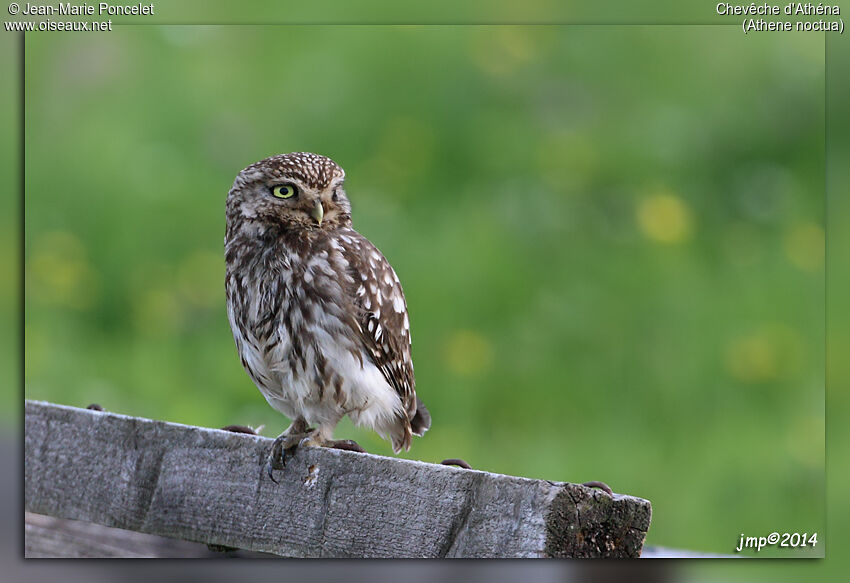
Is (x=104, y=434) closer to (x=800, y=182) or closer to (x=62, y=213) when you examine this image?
(x=62, y=213)

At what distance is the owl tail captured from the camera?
2.98 meters

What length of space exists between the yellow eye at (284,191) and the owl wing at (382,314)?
19 cm

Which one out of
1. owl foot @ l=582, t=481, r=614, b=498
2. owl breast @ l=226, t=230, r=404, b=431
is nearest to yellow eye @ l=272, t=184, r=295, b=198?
owl breast @ l=226, t=230, r=404, b=431

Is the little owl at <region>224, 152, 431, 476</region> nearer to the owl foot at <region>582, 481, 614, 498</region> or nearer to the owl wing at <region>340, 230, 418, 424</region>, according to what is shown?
the owl wing at <region>340, 230, 418, 424</region>

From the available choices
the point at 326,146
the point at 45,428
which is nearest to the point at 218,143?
the point at 326,146

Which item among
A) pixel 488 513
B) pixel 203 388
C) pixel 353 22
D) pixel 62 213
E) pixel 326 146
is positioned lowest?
pixel 488 513

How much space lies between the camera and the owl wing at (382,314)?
2803mm

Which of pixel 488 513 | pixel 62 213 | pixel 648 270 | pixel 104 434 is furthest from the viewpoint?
pixel 648 270

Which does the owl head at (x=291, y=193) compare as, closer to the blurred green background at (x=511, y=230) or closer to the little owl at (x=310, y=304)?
the little owl at (x=310, y=304)

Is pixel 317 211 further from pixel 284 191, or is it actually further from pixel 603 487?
pixel 603 487

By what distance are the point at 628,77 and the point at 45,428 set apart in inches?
77.5

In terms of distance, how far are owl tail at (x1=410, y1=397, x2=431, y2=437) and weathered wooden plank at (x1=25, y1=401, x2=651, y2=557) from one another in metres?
0.50

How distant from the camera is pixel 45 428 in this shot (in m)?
2.72

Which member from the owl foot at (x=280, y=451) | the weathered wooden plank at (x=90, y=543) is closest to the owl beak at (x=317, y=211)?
the owl foot at (x=280, y=451)
